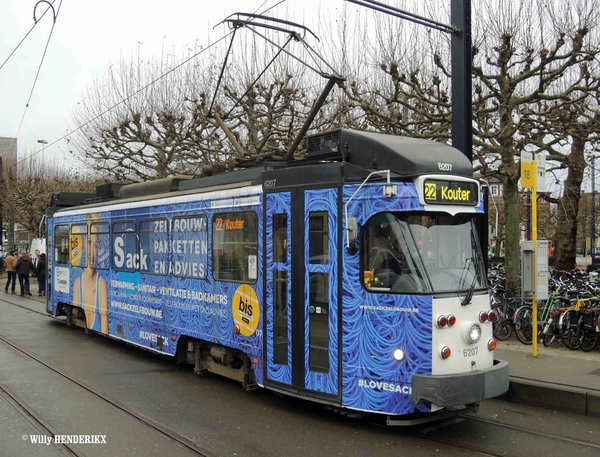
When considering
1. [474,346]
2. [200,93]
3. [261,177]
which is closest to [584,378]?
[474,346]

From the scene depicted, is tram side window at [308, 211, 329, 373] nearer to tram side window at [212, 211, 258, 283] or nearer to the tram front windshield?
the tram front windshield

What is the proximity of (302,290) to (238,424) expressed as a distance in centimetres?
164

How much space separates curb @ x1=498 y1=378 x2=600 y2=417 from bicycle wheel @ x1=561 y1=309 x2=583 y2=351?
3.07 m

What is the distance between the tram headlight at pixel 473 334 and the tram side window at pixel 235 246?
2.62 metres

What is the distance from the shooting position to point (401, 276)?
612 cm

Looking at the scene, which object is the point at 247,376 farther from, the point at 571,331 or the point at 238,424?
the point at 571,331

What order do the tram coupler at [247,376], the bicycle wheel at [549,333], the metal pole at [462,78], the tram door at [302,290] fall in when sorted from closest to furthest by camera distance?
the tram door at [302,290] → the tram coupler at [247,376] → the metal pole at [462,78] → the bicycle wheel at [549,333]

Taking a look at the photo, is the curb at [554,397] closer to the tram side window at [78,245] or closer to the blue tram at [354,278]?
the blue tram at [354,278]

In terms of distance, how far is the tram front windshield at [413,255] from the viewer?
6.11 meters

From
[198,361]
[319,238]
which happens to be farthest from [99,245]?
[319,238]

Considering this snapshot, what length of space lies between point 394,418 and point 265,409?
1666mm

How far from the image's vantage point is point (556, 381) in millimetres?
7887

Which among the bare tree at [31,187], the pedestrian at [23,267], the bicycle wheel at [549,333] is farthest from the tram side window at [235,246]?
the bare tree at [31,187]

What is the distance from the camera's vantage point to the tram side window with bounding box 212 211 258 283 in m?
7.54
